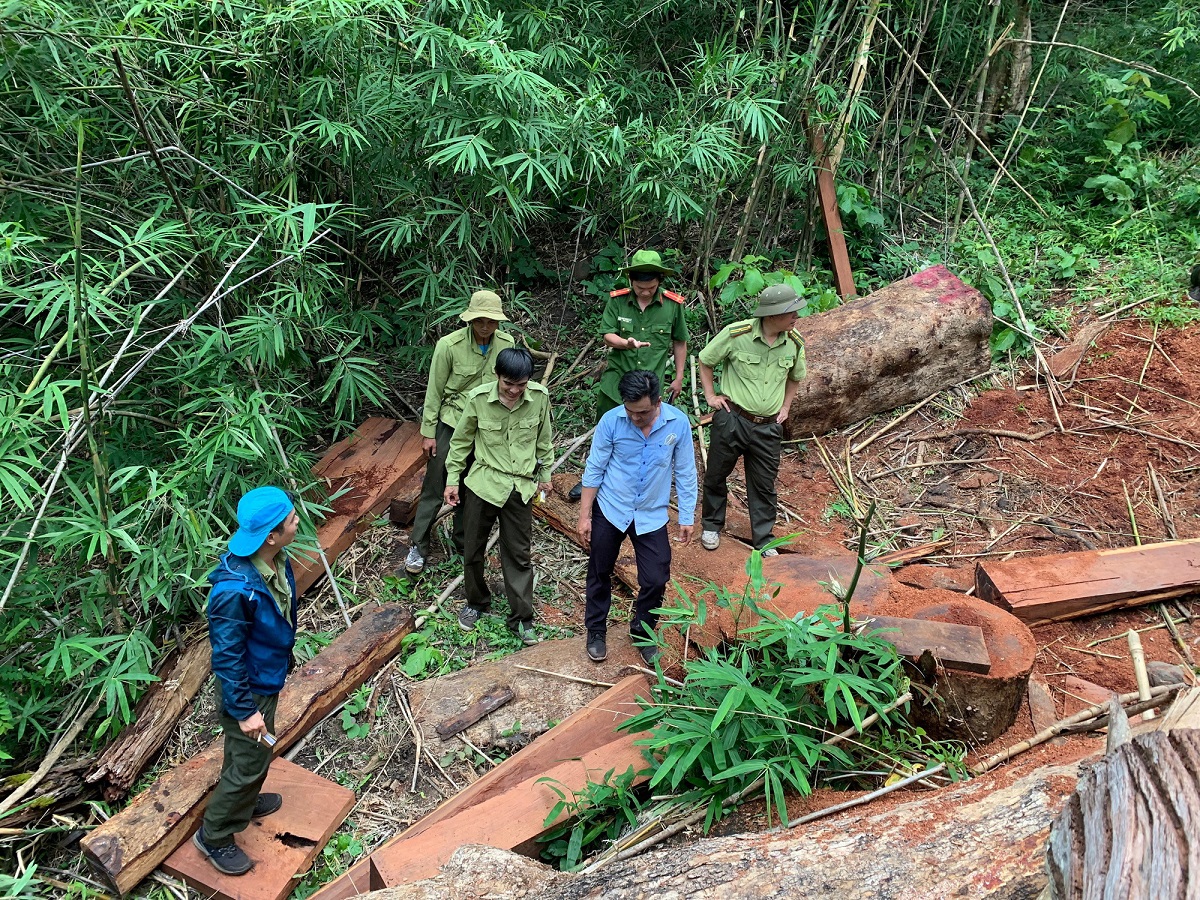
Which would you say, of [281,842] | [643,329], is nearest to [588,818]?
[281,842]

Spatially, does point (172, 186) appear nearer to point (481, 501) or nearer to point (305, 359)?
point (305, 359)

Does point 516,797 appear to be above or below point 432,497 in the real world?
below

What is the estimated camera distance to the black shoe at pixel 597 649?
150 inches

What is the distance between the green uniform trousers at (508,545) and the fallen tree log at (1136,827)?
270cm

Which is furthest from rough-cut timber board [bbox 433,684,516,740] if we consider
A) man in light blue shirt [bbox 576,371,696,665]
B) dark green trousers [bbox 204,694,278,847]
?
dark green trousers [bbox 204,694,278,847]

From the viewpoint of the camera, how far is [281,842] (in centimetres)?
307

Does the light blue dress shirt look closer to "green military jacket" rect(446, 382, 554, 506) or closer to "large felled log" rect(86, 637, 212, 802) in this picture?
"green military jacket" rect(446, 382, 554, 506)

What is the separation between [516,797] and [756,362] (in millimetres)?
2473

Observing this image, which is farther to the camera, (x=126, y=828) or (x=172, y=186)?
(x=172, y=186)

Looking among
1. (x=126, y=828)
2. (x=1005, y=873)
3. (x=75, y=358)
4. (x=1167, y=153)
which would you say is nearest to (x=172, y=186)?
(x=75, y=358)

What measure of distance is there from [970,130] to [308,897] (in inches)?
287

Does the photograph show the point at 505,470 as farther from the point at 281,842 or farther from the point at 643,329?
the point at 281,842

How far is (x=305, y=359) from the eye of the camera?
14.8ft

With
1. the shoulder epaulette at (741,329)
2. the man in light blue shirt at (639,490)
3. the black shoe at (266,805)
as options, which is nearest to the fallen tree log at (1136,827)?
the man in light blue shirt at (639,490)
